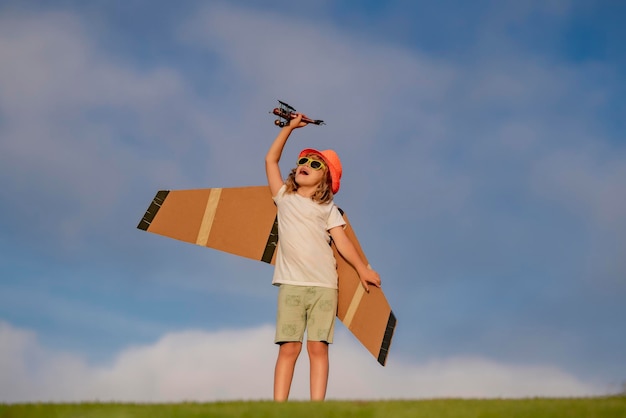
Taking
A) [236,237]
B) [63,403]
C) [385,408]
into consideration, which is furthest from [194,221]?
[385,408]

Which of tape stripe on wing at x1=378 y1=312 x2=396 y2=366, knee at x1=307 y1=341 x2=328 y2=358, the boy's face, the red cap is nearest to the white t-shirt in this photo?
the boy's face

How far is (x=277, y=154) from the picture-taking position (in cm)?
609

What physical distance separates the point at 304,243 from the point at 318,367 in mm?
905

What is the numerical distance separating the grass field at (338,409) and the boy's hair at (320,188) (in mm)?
1828

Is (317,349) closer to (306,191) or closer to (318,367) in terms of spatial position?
(318,367)

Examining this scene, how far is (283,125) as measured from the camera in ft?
20.0

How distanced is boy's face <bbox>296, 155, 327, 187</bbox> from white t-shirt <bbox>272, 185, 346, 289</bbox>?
0.12m

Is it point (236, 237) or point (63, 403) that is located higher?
point (236, 237)

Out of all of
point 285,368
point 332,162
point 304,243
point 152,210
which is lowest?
point 285,368

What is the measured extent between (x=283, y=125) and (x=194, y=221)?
1.10 metres

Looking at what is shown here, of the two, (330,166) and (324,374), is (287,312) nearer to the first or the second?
(324,374)

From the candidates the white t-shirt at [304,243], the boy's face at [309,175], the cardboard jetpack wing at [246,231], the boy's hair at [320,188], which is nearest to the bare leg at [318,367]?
the white t-shirt at [304,243]

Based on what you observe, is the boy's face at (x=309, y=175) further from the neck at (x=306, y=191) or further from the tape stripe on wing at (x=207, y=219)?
the tape stripe on wing at (x=207, y=219)

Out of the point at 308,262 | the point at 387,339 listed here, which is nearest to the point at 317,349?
the point at 308,262
